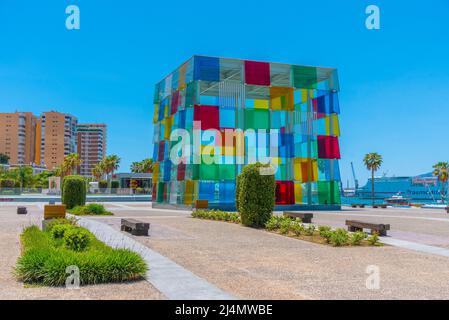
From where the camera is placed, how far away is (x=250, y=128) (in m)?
38.2

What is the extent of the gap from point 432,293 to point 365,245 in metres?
6.45

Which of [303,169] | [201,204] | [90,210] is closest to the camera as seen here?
[90,210]

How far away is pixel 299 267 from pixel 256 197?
A: 9907mm

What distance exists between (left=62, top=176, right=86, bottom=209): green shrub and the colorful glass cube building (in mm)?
9507

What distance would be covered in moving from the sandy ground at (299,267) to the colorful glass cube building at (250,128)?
21.0m

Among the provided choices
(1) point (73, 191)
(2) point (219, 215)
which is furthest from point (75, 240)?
(1) point (73, 191)

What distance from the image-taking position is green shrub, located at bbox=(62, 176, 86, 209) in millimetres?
29172

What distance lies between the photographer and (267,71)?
1533 inches

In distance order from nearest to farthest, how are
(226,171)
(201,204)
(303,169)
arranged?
(201,204) < (226,171) < (303,169)

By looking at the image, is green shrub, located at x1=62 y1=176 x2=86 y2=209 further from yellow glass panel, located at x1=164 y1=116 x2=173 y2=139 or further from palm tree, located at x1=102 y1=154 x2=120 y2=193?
palm tree, located at x1=102 y1=154 x2=120 y2=193

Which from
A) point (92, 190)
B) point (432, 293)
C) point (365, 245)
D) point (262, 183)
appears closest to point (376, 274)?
point (432, 293)

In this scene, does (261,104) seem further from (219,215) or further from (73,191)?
(73,191)
